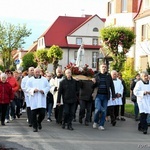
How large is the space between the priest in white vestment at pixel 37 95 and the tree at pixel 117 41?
22.7m

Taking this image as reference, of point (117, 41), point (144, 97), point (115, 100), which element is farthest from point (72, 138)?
point (117, 41)

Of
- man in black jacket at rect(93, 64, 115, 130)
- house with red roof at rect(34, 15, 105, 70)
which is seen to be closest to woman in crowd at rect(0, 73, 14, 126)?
man in black jacket at rect(93, 64, 115, 130)

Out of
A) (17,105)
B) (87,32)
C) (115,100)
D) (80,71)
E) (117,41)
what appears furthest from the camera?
(87,32)

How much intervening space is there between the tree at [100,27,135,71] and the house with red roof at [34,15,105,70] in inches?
1622

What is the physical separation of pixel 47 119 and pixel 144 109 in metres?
4.83

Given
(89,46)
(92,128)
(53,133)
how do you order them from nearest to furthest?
(53,133), (92,128), (89,46)

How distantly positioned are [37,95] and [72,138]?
2.09 m

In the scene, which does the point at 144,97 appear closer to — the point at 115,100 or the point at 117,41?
the point at 115,100

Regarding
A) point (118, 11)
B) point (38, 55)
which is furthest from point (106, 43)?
point (38, 55)

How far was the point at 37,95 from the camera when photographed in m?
14.0

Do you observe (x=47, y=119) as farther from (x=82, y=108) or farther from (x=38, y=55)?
(x=38, y=55)

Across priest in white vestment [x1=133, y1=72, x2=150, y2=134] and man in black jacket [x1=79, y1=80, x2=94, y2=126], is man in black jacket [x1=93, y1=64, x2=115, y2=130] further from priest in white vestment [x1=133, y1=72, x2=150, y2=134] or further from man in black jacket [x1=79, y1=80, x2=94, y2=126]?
man in black jacket [x1=79, y1=80, x2=94, y2=126]

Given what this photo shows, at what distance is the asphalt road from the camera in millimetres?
11062

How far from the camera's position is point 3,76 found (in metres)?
15.4
